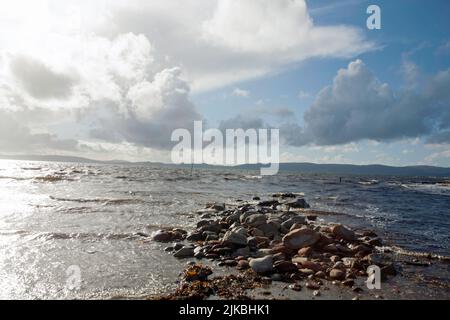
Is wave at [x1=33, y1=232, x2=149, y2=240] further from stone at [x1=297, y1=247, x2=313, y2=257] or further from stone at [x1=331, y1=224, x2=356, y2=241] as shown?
stone at [x1=331, y1=224, x2=356, y2=241]

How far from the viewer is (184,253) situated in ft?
45.8

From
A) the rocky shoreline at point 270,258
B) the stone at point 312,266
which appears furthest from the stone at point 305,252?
the stone at point 312,266

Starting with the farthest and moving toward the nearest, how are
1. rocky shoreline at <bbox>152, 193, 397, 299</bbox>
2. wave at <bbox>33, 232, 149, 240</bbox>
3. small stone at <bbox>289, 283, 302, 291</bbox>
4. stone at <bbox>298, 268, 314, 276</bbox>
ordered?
wave at <bbox>33, 232, 149, 240</bbox>
stone at <bbox>298, 268, 314, 276</bbox>
rocky shoreline at <bbox>152, 193, 397, 299</bbox>
small stone at <bbox>289, 283, 302, 291</bbox>

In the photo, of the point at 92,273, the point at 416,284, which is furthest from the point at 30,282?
the point at 416,284

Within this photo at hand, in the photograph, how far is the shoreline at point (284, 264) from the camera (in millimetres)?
10156

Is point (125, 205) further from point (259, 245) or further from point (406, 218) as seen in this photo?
point (406, 218)

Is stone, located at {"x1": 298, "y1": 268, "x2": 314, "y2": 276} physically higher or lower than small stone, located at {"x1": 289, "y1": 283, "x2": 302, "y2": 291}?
higher

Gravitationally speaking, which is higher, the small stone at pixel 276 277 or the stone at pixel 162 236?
the stone at pixel 162 236

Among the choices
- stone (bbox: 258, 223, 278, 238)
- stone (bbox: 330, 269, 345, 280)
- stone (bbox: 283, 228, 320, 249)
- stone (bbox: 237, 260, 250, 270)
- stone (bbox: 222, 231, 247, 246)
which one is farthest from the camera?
stone (bbox: 258, 223, 278, 238)

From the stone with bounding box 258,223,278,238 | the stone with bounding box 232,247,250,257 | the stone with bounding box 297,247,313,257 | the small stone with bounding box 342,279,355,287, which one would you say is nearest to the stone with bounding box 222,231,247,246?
the stone with bounding box 232,247,250,257

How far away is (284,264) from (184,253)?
4.48m

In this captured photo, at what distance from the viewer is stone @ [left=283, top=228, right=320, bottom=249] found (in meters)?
14.6

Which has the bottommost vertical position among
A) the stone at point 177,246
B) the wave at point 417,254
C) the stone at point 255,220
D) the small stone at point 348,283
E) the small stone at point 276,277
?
the wave at point 417,254

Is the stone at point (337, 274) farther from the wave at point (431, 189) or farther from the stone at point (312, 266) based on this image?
the wave at point (431, 189)
